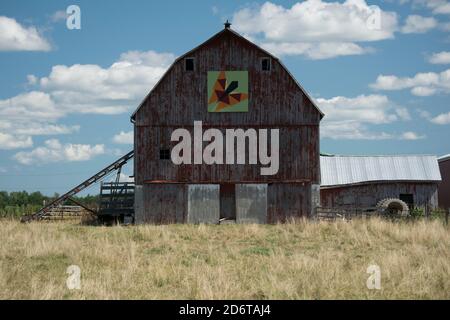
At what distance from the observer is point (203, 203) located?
3219cm

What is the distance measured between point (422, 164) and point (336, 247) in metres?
20.3

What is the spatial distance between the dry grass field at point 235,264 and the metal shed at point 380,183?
12147 mm

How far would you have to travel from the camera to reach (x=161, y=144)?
32062mm

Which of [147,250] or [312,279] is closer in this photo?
[312,279]

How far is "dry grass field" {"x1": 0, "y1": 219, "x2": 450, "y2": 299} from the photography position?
12656mm

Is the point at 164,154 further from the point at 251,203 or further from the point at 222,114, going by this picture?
the point at 251,203

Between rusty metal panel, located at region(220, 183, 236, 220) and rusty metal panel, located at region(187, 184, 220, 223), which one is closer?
rusty metal panel, located at region(187, 184, 220, 223)

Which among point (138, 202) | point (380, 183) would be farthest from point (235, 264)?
point (380, 183)

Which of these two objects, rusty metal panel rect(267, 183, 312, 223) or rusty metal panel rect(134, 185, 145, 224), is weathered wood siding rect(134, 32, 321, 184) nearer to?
rusty metal panel rect(267, 183, 312, 223)

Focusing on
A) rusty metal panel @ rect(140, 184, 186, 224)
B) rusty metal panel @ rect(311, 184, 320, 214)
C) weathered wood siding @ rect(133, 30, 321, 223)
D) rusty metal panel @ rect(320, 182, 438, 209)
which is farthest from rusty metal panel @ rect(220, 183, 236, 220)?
rusty metal panel @ rect(320, 182, 438, 209)

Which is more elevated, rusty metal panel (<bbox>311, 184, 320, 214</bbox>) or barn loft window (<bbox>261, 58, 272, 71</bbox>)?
barn loft window (<bbox>261, 58, 272, 71</bbox>)

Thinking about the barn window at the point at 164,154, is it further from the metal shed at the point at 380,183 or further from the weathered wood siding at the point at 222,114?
the metal shed at the point at 380,183
